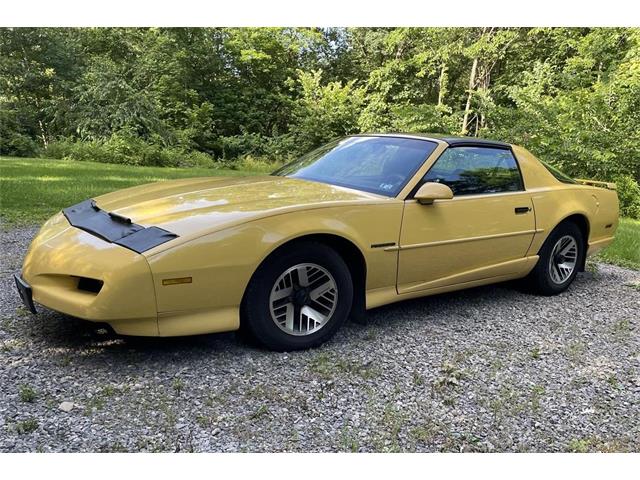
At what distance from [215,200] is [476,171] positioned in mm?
2104

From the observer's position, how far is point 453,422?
2.60 metres

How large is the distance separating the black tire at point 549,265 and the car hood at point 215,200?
1.92 meters

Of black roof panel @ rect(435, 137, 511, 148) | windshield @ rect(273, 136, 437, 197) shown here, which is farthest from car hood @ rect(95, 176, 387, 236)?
black roof panel @ rect(435, 137, 511, 148)

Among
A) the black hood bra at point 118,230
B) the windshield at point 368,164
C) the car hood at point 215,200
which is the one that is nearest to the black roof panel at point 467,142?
the windshield at point 368,164

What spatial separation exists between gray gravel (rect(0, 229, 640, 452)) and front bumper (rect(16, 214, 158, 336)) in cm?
32

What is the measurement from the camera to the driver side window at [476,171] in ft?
12.8

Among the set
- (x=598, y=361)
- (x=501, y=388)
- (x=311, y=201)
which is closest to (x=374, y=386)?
(x=501, y=388)

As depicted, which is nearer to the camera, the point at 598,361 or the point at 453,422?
the point at 453,422

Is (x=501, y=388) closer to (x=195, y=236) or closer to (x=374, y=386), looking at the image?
(x=374, y=386)

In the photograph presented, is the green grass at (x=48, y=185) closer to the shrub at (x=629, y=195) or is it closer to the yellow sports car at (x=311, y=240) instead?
the yellow sports car at (x=311, y=240)

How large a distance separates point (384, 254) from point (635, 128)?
11.7m

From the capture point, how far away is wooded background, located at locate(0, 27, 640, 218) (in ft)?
43.3

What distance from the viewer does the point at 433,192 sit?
3539 mm

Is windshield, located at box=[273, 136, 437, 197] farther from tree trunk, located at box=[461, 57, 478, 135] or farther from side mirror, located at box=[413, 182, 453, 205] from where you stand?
tree trunk, located at box=[461, 57, 478, 135]
